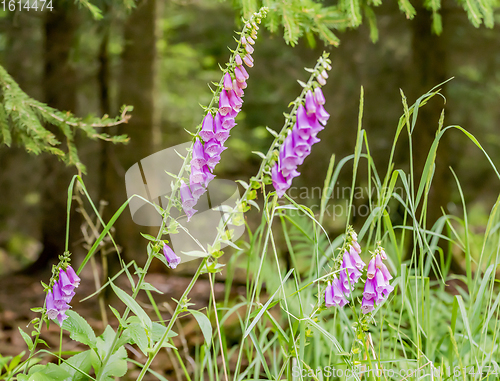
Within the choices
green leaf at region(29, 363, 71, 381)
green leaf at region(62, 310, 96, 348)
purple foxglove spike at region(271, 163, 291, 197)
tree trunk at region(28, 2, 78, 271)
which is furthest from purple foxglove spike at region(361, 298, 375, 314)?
tree trunk at region(28, 2, 78, 271)

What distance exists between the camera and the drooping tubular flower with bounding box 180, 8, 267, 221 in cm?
105

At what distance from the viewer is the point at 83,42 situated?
5.27 meters

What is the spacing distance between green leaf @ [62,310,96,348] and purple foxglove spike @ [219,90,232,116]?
2.63 feet

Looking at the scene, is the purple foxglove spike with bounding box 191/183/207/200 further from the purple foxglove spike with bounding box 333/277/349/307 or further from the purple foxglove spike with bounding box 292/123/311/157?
the purple foxglove spike with bounding box 333/277/349/307

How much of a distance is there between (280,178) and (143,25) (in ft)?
12.2

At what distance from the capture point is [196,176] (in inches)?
41.8

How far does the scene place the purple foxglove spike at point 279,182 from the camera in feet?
3.05

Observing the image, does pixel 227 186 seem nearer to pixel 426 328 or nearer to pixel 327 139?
pixel 327 139

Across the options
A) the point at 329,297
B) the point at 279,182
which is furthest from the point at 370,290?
the point at 279,182

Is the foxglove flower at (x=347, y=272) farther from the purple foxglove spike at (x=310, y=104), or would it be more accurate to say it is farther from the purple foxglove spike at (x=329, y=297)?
the purple foxglove spike at (x=310, y=104)

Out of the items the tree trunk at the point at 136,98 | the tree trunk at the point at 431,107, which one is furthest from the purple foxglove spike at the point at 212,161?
the tree trunk at the point at 431,107

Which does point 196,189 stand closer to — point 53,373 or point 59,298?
point 59,298

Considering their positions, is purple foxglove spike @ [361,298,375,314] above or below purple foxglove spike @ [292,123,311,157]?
below

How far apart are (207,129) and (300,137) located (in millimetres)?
284
